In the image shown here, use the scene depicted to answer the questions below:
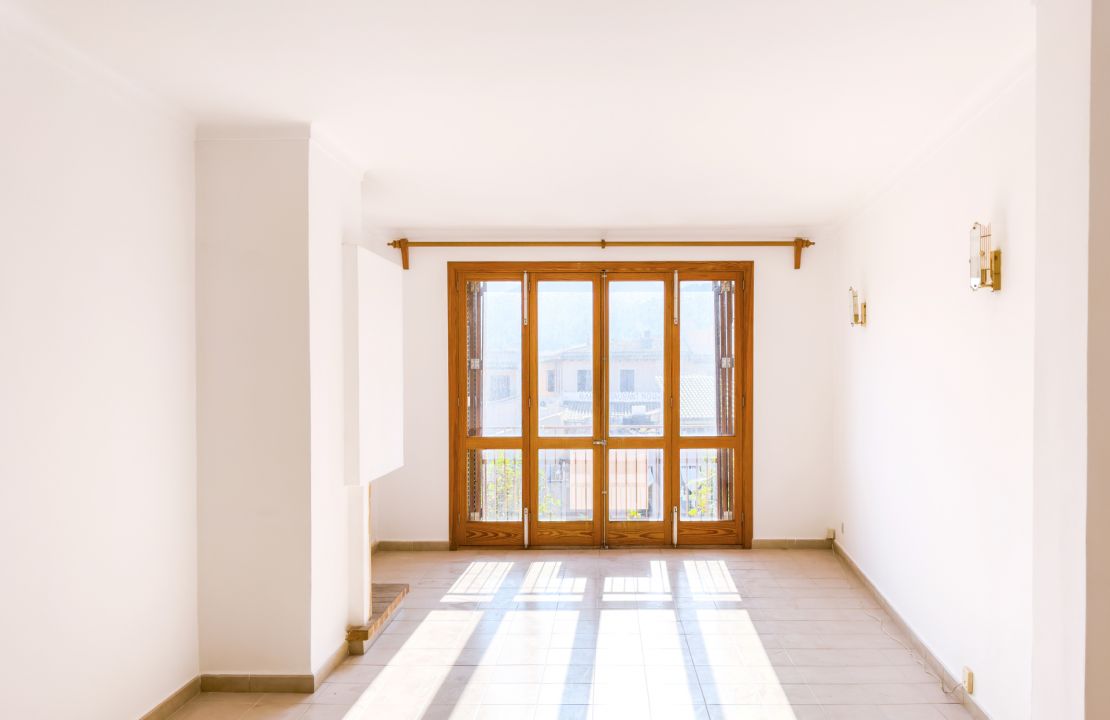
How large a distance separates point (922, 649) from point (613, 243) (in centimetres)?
354

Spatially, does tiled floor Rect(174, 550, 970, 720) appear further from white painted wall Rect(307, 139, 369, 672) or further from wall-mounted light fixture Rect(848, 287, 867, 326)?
wall-mounted light fixture Rect(848, 287, 867, 326)

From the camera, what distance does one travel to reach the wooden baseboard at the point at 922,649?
299 cm

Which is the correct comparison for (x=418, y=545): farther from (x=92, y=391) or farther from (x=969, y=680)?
(x=969, y=680)

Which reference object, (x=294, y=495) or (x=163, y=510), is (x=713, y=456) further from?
(x=163, y=510)

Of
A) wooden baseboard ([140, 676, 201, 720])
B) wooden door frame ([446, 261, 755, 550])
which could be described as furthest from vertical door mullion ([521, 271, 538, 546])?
wooden baseboard ([140, 676, 201, 720])

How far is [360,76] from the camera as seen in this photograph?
2590 mm

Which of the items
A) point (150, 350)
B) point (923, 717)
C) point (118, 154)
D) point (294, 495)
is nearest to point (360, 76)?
point (118, 154)

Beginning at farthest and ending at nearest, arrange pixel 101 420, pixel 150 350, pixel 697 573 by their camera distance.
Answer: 1. pixel 697 573
2. pixel 150 350
3. pixel 101 420

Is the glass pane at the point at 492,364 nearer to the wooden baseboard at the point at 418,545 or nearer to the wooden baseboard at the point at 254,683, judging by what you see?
the wooden baseboard at the point at 418,545

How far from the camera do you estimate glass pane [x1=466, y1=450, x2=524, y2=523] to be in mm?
5742

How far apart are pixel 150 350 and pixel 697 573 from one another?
12.7 ft

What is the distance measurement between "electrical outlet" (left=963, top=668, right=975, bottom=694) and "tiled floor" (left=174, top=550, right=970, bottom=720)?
4.9 inches

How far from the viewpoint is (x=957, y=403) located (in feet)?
10.4

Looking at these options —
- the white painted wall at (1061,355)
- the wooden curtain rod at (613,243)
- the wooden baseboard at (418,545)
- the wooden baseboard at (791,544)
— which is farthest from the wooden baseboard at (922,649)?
the wooden baseboard at (418,545)
